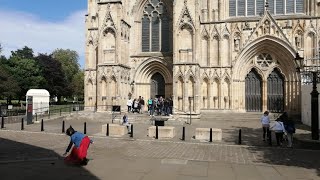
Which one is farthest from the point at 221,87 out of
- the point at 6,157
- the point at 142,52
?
the point at 6,157

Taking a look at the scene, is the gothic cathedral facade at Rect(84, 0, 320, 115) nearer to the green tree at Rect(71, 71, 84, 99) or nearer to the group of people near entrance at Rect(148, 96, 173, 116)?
the group of people near entrance at Rect(148, 96, 173, 116)

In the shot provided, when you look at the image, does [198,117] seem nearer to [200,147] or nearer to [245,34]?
[245,34]

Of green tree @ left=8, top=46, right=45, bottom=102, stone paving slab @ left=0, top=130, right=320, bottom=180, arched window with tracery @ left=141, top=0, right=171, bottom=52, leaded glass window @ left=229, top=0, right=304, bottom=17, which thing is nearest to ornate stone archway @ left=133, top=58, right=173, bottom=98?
arched window with tracery @ left=141, top=0, right=171, bottom=52

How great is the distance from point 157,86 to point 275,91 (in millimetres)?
10303

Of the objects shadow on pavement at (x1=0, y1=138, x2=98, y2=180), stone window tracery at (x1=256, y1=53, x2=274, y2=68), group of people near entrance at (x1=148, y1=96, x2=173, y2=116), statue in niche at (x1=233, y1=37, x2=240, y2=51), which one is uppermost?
statue in niche at (x1=233, y1=37, x2=240, y2=51)

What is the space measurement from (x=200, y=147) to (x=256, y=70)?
1669cm

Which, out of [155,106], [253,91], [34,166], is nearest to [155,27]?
[155,106]

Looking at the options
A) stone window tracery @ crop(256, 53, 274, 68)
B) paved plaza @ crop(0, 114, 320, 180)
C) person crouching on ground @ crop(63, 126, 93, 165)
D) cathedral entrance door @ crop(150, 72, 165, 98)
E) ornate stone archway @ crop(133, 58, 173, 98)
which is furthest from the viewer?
cathedral entrance door @ crop(150, 72, 165, 98)

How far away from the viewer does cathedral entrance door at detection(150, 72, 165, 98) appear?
107 feet

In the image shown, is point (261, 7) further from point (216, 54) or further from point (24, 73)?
point (24, 73)

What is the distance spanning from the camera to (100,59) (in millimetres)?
29125

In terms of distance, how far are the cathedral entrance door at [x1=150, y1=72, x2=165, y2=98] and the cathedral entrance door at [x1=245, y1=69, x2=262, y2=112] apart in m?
7.50

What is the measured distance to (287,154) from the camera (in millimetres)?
13430

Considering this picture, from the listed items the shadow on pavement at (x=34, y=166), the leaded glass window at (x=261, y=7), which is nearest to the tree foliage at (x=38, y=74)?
the leaded glass window at (x=261, y=7)
